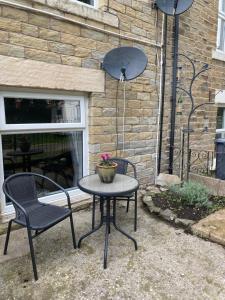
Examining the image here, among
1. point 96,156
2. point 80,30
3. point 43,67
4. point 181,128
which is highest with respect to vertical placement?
point 80,30

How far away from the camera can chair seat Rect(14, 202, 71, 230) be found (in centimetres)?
211

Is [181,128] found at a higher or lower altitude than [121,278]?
higher

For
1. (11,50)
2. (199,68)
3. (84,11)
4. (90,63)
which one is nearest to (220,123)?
(199,68)

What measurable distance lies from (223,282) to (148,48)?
3284 mm

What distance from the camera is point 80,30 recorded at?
9.93 feet

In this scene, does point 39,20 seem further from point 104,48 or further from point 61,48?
point 104,48

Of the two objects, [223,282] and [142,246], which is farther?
[142,246]

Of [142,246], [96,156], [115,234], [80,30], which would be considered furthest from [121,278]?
[80,30]

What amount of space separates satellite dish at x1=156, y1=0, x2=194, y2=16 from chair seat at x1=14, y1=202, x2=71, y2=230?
11.1 ft

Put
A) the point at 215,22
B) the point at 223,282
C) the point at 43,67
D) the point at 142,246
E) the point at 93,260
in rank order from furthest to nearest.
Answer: the point at 215,22
the point at 43,67
the point at 142,246
the point at 93,260
the point at 223,282

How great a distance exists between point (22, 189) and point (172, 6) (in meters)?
3.52

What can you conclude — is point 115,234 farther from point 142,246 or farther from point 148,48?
point 148,48

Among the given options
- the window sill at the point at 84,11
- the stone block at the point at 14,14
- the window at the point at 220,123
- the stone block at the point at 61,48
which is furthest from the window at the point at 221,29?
the stone block at the point at 14,14

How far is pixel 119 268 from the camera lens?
7.27 ft
